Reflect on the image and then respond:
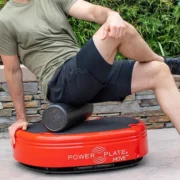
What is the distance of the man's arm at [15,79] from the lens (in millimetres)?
3483

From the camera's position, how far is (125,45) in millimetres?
3086

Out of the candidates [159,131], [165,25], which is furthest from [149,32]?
[159,131]

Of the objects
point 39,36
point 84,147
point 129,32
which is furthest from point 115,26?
point 84,147

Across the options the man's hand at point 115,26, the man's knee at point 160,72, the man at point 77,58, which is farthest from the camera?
the man's knee at point 160,72

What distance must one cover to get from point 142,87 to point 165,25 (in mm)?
1847

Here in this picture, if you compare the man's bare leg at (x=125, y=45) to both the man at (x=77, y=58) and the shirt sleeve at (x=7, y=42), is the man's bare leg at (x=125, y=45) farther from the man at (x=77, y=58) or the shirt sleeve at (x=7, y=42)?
the shirt sleeve at (x=7, y=42)

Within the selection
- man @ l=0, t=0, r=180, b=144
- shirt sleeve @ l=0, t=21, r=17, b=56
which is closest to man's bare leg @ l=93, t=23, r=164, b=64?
man @ l=0, t=0, r=180, b=144

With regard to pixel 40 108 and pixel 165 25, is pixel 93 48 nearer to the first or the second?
pixel 40 108

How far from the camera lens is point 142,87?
10.8ft

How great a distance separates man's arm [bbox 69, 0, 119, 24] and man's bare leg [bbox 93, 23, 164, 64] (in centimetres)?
16

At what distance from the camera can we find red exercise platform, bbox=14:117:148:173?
10.4 feet

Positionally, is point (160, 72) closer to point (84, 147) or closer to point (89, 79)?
point (89, 79)

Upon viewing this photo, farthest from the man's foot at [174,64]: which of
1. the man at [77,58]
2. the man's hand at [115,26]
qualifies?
the man's hand at [115,26]

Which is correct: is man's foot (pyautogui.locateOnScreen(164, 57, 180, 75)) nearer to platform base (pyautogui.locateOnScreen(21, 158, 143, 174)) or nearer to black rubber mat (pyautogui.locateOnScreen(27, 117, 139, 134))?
black rubber mat (pyautogui.locateOnScreen(27, 117, 139, 134))
